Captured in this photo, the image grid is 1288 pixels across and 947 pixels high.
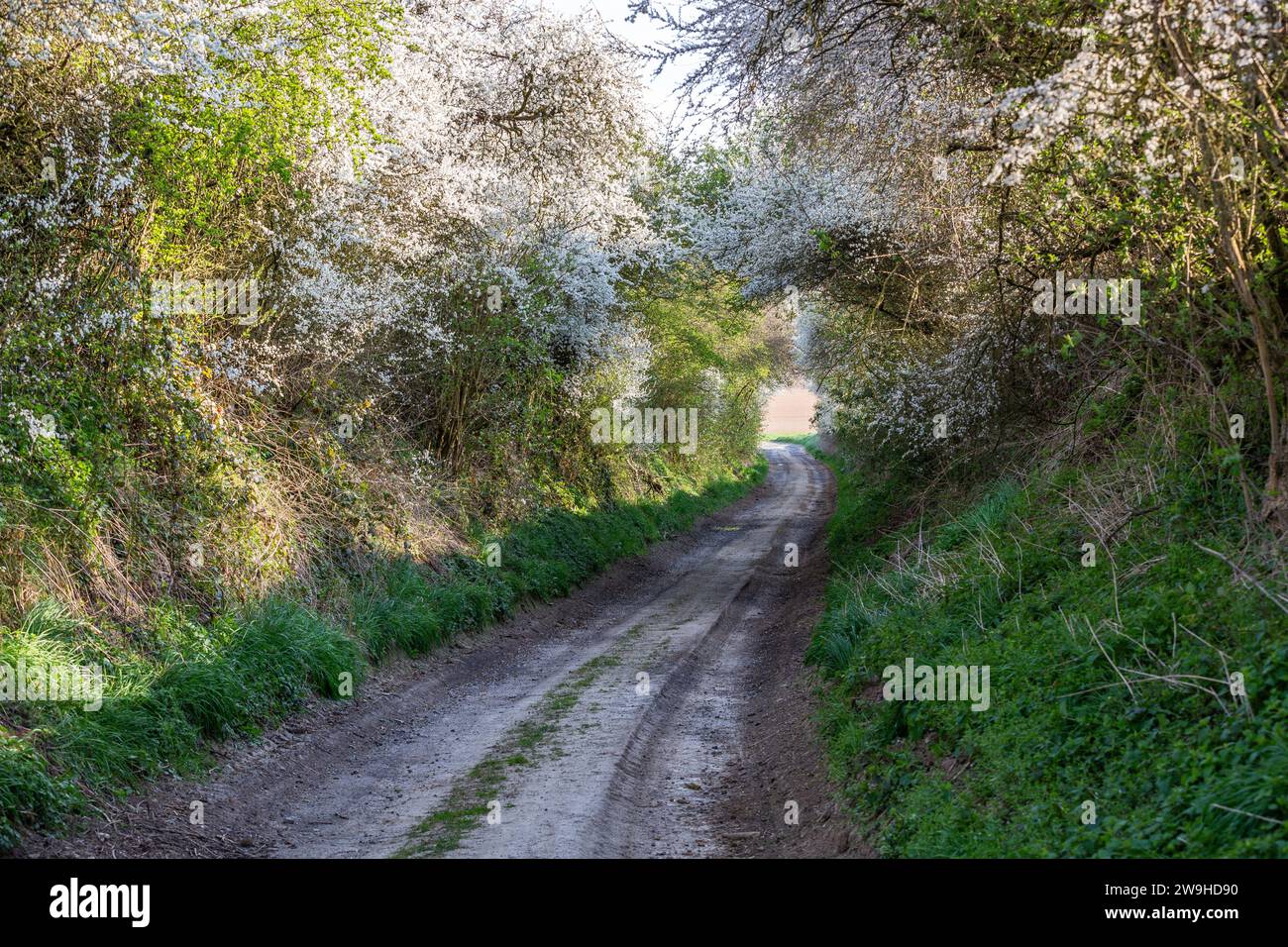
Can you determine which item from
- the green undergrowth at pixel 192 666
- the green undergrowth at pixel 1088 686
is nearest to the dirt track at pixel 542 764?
the green undergrowth at pixel 192 666

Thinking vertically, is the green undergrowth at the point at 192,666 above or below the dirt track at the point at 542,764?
above

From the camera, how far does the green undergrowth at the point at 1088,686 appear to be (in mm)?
4848

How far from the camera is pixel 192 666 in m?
8.43

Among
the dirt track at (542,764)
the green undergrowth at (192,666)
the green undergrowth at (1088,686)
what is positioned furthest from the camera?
the dirt track at (542,764)

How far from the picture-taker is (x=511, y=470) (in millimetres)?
18438

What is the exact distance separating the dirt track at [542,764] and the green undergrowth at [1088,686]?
2.64ft

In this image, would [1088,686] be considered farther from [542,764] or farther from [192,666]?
[192,666]

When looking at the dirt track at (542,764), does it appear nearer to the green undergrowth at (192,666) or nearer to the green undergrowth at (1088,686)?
the green undergrowth at (192,666)

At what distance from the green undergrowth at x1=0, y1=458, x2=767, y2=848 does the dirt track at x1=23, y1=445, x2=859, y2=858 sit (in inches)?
10.0

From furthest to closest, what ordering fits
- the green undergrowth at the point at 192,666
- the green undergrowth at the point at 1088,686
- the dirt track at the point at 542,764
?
1. the dirt track at the point at 542,764
2. the green undergrowth at the point at 192,666
3. the green undergrowth at the point at 1088,686

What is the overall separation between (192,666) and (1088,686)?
269 inches

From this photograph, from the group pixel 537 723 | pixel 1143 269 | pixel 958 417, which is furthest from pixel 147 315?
pixel 958 417

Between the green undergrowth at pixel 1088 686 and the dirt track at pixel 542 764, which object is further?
the dirt track at pixel 542 764

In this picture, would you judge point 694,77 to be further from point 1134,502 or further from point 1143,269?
point 1134,502
